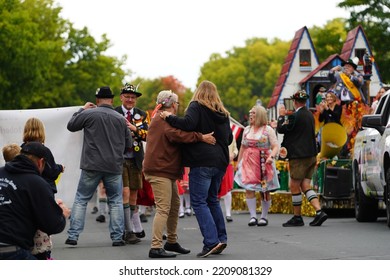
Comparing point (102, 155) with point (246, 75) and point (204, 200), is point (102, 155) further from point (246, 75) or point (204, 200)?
point (246, 75)

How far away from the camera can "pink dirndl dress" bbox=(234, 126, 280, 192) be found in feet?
59.7

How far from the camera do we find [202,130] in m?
12.0

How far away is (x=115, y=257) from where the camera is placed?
12352mm

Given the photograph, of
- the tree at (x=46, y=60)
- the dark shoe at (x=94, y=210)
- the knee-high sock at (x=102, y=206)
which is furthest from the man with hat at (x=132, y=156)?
the tree at (x=46, y=60)

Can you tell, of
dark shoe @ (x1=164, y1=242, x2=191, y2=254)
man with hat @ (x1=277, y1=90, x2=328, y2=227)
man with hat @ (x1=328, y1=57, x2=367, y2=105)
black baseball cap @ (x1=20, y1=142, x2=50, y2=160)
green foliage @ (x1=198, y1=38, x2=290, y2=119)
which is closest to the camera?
black baseball cap @ (x1=20, y1=142, x2=50, y2=160)

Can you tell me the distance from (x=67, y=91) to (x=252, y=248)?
62556 millimetres

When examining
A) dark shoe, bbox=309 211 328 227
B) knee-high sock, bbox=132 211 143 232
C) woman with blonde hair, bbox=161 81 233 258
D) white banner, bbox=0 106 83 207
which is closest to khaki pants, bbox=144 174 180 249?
woman with blonde hair, bbox=161 81 233 258

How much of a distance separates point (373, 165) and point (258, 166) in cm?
244

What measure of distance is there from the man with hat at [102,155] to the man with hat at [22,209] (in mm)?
5400

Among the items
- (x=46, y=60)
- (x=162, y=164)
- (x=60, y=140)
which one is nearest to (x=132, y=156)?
(x=60, y=140)

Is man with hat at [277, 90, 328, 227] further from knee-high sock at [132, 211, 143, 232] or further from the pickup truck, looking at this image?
knee-high sock at [132, 211, 143, 232]

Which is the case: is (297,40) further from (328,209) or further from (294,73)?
(328,209)

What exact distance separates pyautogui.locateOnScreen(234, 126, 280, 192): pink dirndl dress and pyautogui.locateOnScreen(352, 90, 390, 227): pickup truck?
138 cm

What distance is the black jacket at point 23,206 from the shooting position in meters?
8.11
